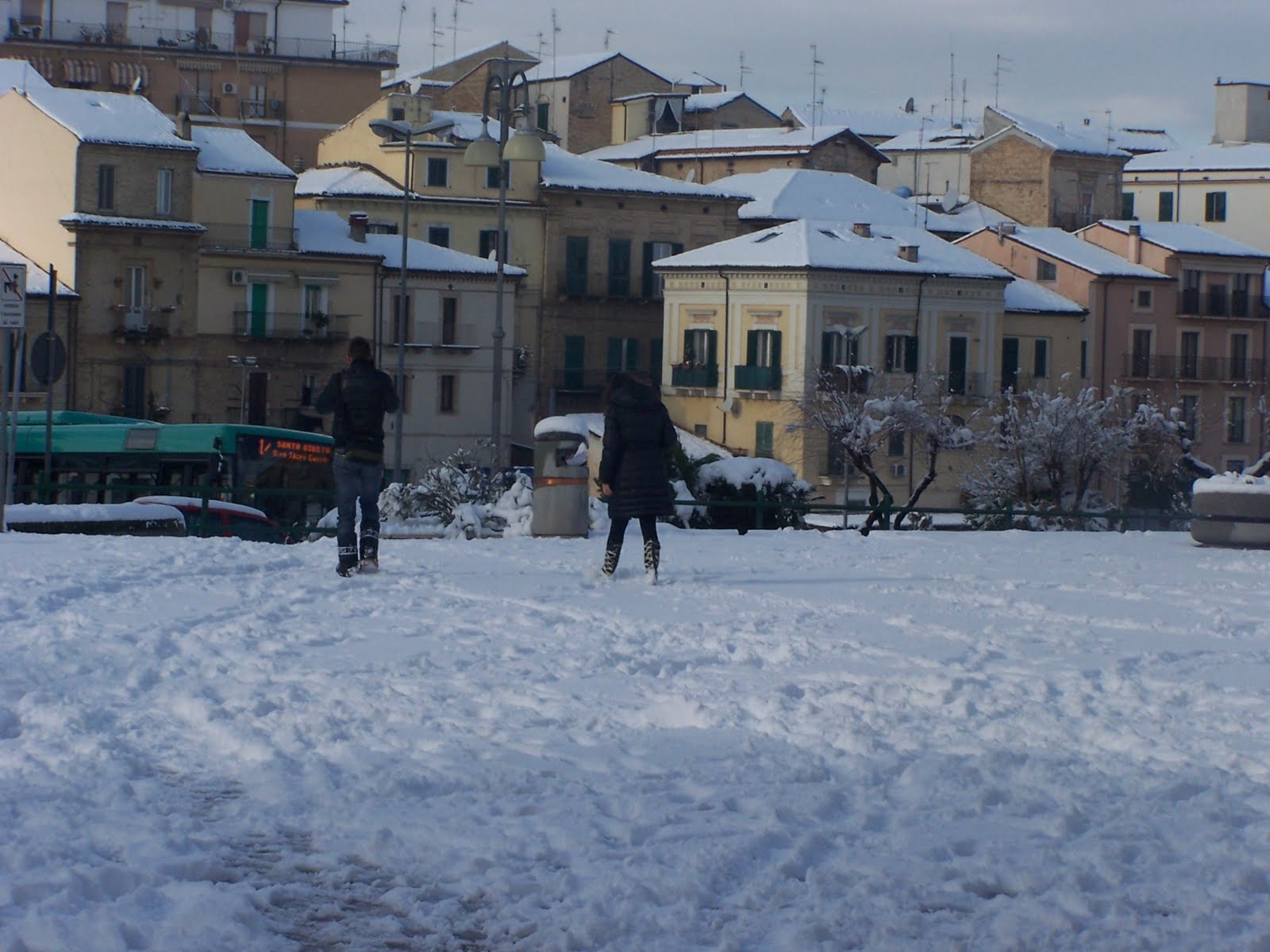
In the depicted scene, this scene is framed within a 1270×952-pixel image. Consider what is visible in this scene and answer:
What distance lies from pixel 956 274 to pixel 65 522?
5028cm

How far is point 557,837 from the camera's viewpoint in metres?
7.17

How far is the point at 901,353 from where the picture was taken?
69.1 metres

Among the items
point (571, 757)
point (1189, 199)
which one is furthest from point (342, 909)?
point (1189, 199)

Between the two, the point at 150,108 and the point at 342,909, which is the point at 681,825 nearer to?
the point at 342,909

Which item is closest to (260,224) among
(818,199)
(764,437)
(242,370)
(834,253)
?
(242,370)

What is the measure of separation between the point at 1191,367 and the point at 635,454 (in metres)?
65.0

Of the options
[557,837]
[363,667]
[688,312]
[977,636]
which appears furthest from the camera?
[688,312]

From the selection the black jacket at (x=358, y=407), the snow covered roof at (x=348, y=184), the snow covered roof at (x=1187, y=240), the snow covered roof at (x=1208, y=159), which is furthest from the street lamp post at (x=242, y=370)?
the black jacket at (x=358, y=407)

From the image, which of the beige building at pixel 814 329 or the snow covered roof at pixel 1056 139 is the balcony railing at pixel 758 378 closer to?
the beige building at pixel 814 329

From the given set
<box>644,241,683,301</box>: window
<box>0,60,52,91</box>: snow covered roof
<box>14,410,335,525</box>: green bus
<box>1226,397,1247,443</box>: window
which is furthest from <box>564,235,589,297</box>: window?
<box>14,410,335,525</box>: green bus

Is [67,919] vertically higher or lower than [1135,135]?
lower

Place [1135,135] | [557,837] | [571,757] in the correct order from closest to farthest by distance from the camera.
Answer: [557,837] < [571,757] < [1135,135]

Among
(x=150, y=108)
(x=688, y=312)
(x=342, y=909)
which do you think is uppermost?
(x=150, y=108)

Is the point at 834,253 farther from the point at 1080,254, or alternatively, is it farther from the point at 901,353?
the point at 1080,254
